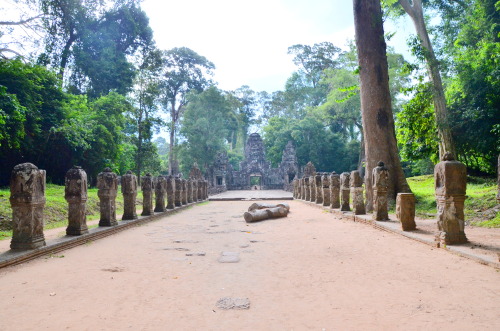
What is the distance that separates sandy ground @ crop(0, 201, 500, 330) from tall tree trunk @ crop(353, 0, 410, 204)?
16.3 feet

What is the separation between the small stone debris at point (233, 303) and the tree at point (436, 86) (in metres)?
12.1

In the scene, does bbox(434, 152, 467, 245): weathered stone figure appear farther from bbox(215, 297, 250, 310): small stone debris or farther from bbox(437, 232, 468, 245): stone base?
bbox(215, 297, 250, 310): small stone debris

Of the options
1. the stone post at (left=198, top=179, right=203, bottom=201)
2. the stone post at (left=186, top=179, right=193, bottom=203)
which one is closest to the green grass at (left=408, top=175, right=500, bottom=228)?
the stone post at (left=186, top=179, right=193, bottom=203)

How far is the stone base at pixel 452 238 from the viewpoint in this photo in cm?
484

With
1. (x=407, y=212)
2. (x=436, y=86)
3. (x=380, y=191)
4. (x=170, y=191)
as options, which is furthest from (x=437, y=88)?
(x=170, y=191)

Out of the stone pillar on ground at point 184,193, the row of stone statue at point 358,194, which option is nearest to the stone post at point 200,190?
the stone pillar on ground at point 184,193

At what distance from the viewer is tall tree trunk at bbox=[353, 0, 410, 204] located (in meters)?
10.1

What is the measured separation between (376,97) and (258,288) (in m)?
8.61

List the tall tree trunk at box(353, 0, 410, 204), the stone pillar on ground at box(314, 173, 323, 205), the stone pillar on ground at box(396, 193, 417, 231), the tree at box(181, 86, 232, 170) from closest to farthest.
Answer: the stone pillar on ground at box(396, 193, 417, 231) → the tall tree trunk at box(353, 0, 410, 204) → the stone pillar on ground at box(314, 173, 323, 205) → the tree at box(181, 86, 232, 170)

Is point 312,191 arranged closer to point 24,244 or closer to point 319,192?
point 319,192

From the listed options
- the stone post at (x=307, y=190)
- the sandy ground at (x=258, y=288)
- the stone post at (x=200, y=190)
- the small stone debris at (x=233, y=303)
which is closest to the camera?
the sandy ground at (x=258, y=288)

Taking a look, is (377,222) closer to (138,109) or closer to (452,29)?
(452,29)

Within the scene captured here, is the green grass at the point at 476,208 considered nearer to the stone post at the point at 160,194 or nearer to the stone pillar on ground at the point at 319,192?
the stone pillar on ground at the point at 319,192

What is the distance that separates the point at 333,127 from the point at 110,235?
119ft
